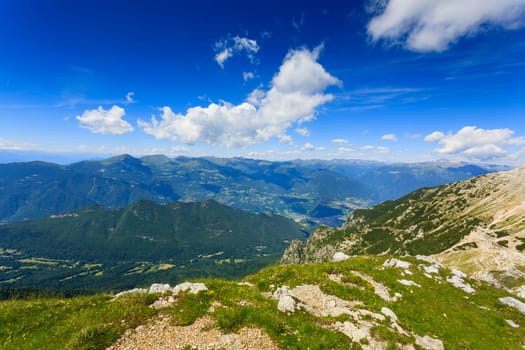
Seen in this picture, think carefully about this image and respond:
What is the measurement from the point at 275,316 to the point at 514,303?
1149 inches

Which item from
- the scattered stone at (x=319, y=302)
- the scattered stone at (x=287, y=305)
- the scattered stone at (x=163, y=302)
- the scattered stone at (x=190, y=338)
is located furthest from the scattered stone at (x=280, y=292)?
the scattered stone at (x=163, y=302)

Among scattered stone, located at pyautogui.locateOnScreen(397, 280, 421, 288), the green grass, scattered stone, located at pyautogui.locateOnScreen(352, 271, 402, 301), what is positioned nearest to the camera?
the green grass

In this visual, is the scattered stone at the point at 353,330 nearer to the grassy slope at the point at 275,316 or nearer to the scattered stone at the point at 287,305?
the grassy slope at the point at 275,316

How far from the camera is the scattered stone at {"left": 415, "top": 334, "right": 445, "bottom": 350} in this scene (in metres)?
15.8

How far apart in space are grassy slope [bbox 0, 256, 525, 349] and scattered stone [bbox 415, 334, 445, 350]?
547 mm

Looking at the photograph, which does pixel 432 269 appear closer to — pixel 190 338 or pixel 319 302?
pixel 319 302

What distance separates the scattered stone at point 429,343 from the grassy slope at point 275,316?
55cm

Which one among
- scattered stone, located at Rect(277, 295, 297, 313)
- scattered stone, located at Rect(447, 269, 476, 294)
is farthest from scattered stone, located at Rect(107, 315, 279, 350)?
scattered stone, located at Rect(447, 269, 476, 294)

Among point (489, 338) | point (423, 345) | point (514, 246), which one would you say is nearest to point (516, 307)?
point (489, 338)

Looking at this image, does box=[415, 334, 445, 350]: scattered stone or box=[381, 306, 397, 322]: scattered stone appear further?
box=[381, 306, 397, 322]: scattered stone

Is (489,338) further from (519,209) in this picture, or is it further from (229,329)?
(519,209)

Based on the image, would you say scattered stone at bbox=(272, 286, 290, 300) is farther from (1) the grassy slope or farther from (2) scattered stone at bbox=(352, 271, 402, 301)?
(2) scattered stone at bbox=(352, 271, 402, 301)

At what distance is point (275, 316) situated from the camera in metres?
15.1

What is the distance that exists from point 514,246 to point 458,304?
16879 centimetres
